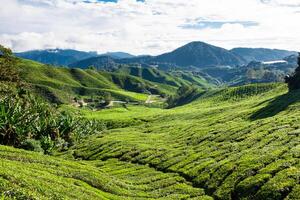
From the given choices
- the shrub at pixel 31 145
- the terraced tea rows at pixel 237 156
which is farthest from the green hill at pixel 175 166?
the shrub at pixel 31 145

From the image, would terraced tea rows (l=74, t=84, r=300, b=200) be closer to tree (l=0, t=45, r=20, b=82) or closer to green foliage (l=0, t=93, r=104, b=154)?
green foliage (l=0, t=93, r=104, b=154)

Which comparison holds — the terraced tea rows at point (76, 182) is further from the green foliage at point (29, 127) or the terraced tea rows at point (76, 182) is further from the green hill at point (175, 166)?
the green foliage at point (29, 127)

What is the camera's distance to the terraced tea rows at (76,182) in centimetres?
3512

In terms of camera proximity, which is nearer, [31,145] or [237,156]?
[237,156]

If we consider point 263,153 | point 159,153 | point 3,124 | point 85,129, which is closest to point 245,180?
point 263,153

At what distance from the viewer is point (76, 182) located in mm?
48312

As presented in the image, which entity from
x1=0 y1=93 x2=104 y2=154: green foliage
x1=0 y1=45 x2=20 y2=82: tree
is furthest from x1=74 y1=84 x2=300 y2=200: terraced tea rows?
x1=0 y1=45 x2=20 y2=82: tree

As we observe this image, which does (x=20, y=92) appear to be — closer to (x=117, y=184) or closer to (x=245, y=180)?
(x=117, y=184)

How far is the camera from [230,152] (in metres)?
63.3

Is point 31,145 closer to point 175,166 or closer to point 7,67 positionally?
point 7,67

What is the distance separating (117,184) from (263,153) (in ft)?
70.2

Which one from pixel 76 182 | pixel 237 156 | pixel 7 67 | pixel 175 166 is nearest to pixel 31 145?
pixel 7 67

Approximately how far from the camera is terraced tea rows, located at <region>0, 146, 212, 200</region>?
35.1 m

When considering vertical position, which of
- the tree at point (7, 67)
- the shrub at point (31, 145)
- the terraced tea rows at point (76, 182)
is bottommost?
the shrub at point (31, 145)
